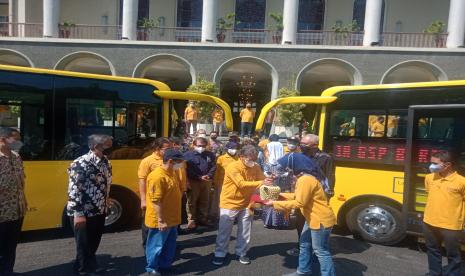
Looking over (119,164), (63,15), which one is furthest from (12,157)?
(63,15)

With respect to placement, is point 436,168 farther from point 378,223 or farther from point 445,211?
point 378,223

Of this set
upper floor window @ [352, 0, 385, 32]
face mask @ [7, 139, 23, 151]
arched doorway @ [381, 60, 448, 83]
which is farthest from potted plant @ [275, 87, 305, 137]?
face mask @ [7, 139, 23, 151]

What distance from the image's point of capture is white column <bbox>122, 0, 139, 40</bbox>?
18.5 meters

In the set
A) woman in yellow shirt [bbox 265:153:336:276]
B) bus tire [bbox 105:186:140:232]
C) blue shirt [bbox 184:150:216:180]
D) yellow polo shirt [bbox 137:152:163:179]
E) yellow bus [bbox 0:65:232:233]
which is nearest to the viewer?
woman in yellow shirt [bbox 265:153:336:276]

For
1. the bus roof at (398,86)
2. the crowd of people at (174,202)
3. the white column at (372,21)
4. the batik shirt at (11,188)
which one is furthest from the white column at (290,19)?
the batik shirt at (11,188)

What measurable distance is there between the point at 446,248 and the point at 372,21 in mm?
15429

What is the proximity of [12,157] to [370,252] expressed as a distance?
5.35 meters

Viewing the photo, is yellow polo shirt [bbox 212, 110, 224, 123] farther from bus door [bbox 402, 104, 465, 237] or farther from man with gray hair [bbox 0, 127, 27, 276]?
man with gray hair [bbox 0, 127, 27, 276]

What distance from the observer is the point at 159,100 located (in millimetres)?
6887

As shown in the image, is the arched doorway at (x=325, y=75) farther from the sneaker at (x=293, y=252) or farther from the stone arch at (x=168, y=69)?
the sneaker at (x=293, y=252)

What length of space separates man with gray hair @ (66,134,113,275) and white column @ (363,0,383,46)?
644 inches

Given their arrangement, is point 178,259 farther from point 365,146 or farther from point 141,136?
point 365,146

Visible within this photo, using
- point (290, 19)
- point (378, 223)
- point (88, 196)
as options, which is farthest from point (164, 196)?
point (290, 19)

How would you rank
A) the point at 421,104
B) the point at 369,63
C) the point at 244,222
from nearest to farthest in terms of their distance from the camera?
the point at 244,222 < the point at 421,104 < the point at 369,63
